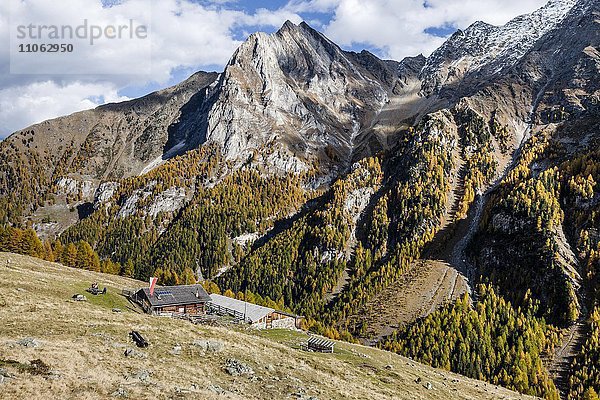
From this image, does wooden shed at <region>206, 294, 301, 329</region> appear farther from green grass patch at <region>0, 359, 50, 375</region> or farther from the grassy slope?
green grass patch at <region>0, 359, 50, 375</region>

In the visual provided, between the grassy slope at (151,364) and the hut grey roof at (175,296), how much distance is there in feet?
52.0

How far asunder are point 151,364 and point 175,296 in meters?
44.2

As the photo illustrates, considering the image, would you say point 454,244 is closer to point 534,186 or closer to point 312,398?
point 534,186

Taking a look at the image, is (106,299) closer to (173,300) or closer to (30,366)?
(173,300)

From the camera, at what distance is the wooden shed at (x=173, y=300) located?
7194cm

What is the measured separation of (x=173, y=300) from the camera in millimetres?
74875

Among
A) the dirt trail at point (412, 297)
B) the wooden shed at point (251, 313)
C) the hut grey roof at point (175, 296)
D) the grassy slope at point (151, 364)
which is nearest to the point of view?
the grassy slope at point (151, 364)

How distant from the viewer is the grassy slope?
93.1 feet

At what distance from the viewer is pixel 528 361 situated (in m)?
108

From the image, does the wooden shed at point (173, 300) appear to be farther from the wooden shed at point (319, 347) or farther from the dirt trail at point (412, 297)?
the dirt trail at point (412, 297)

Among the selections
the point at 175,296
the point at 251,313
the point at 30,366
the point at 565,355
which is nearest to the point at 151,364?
the point at 30,366

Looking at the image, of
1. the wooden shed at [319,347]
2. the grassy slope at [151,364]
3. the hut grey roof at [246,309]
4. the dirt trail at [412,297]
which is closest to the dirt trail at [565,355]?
the dirt trail at [412,297]

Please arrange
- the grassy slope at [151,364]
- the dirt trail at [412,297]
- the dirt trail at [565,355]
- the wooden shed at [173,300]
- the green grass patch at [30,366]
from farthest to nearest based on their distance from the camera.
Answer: the dirt trail at [412,297] → the dirt trail at [565,355] → the wooden shed at [173,300] → the grassy slope at [151,364] → the green grass patch at [30,366]

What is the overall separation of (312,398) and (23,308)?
107 ft
